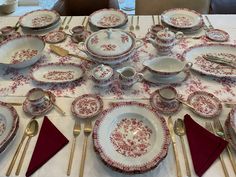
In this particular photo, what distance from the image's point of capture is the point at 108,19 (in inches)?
55.4

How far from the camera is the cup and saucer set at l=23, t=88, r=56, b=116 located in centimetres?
90

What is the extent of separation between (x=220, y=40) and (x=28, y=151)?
3.03 ft

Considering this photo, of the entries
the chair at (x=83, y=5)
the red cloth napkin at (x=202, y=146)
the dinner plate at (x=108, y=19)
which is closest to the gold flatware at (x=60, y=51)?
the dinner plate at (x=108, y=19)

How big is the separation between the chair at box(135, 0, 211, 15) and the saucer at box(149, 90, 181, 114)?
3.14ft

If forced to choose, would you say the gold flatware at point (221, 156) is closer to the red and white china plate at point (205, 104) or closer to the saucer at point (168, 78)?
the red and white china plate at point (205, 104)

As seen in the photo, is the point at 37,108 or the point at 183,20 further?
the point at 183,20

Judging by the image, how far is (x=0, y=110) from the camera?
0.88 m

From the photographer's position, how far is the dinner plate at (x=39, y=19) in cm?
137

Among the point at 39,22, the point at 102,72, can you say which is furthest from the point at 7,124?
the point at 39,22

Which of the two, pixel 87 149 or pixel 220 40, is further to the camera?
pixel 220 40

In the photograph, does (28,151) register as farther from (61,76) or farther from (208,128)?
(208,128)

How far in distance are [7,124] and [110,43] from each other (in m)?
0.47

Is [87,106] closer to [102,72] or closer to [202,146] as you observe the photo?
[102,72]

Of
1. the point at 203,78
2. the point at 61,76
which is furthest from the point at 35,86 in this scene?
the point at 203,78
